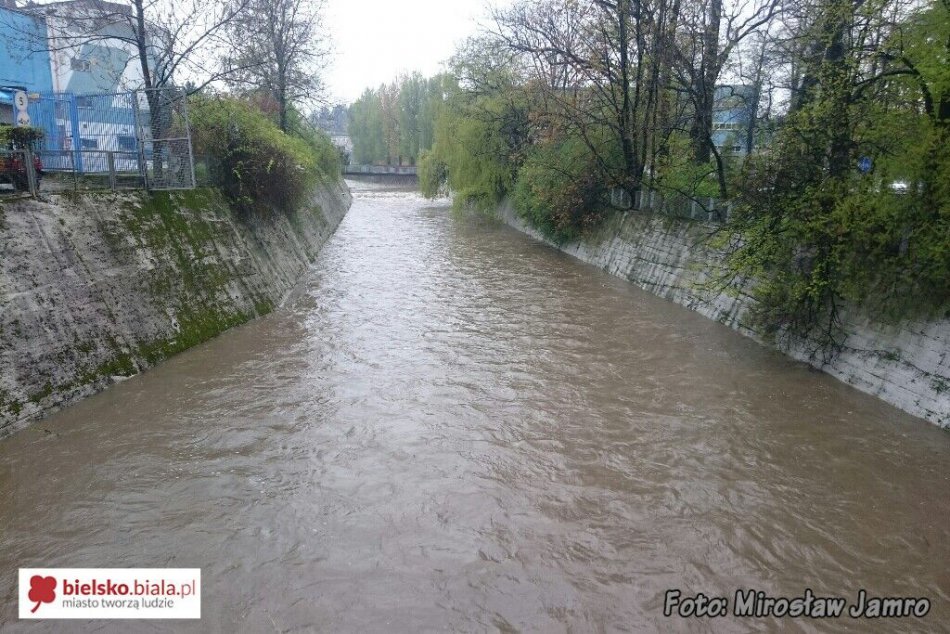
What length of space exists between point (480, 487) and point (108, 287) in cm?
675

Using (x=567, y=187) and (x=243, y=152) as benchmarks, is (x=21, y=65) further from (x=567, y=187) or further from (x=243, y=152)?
(x=567, y=187)

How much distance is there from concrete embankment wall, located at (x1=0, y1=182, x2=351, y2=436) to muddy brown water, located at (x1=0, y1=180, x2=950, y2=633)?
446 mm

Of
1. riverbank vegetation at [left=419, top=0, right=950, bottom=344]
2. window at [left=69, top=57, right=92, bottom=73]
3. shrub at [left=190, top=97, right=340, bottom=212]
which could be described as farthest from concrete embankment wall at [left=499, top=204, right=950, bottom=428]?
window at [left=69, top=57, right=92, bottom=73]

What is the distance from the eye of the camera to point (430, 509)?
661 centimetres

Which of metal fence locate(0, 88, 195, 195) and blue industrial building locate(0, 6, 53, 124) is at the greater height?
blue industrial building locate(0, 6, 53, 124)

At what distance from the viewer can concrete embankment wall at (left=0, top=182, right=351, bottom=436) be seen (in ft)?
26.8

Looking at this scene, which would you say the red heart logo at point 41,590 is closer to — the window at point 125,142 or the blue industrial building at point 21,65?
the window at point 125,142

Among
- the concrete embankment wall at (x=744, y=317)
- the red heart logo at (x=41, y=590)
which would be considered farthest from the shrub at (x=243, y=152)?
the red heart logo at (x=41, y=590)

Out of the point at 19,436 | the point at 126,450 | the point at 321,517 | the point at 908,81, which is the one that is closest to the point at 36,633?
the point at 321,517

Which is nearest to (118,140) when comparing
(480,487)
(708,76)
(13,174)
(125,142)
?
(125,142)

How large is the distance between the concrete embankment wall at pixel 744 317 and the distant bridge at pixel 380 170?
174ft

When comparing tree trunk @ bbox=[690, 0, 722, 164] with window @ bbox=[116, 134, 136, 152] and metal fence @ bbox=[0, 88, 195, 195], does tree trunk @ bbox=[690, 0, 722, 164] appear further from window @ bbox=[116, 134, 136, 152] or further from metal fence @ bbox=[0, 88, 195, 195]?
window @ bbox=[116, 134, 136, 152]

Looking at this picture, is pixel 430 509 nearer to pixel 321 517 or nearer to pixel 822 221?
A: pixel 321 517

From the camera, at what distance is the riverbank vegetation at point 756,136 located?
908cm
